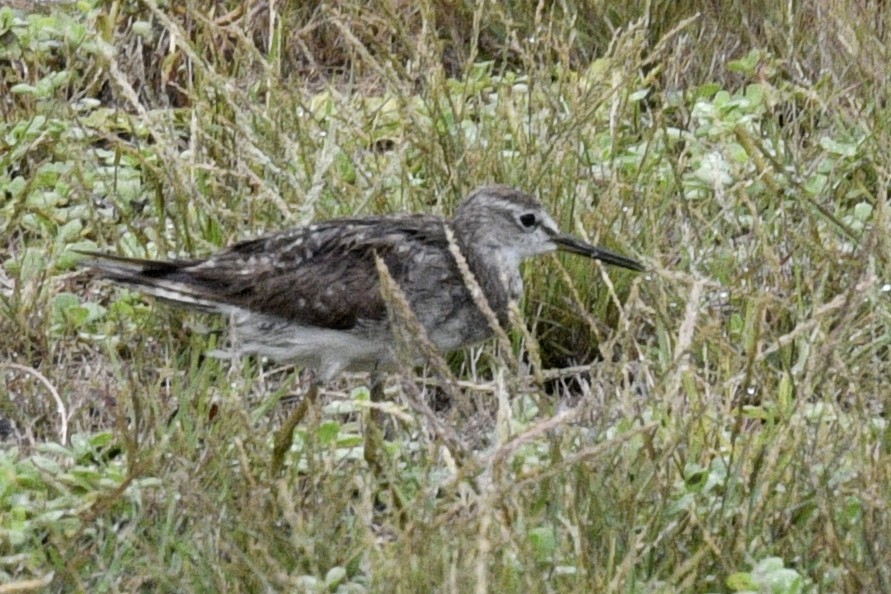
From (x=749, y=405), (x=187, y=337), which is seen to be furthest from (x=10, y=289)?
(x=749, y=405)

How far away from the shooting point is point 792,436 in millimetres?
4125

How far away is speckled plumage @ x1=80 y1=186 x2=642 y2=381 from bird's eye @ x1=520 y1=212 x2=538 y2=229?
0.19 metres

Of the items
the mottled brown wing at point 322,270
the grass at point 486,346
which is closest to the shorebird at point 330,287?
the mottled brown wing at point 322,270

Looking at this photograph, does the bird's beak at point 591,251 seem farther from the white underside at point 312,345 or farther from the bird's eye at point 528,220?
the white underside at point 312,345

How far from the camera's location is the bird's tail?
16.7 ft

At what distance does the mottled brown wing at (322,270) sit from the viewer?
5.02 meters

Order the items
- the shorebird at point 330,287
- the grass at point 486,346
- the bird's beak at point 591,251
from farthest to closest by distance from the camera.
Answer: the bird's beak at point 591,251
the shorebird at point 330,287
the grass at point 486,346

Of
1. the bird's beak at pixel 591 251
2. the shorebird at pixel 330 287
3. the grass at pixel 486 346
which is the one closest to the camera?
the grass at pixel 486 346

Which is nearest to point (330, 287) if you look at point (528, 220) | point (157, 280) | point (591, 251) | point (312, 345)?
point (312, 345)

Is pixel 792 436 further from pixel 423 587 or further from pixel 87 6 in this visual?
pixel 87 6

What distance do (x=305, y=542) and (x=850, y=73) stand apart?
3999 millimetres

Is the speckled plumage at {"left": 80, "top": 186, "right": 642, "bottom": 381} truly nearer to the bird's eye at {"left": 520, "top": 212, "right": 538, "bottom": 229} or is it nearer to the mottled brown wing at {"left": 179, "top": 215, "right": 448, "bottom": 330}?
the mottled brown wing at {"left": 179, "top": 215, "right": 448, "bottom": 330}

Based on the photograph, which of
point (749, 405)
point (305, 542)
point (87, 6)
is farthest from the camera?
point (87, 6)

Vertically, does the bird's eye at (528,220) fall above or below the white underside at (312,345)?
above
